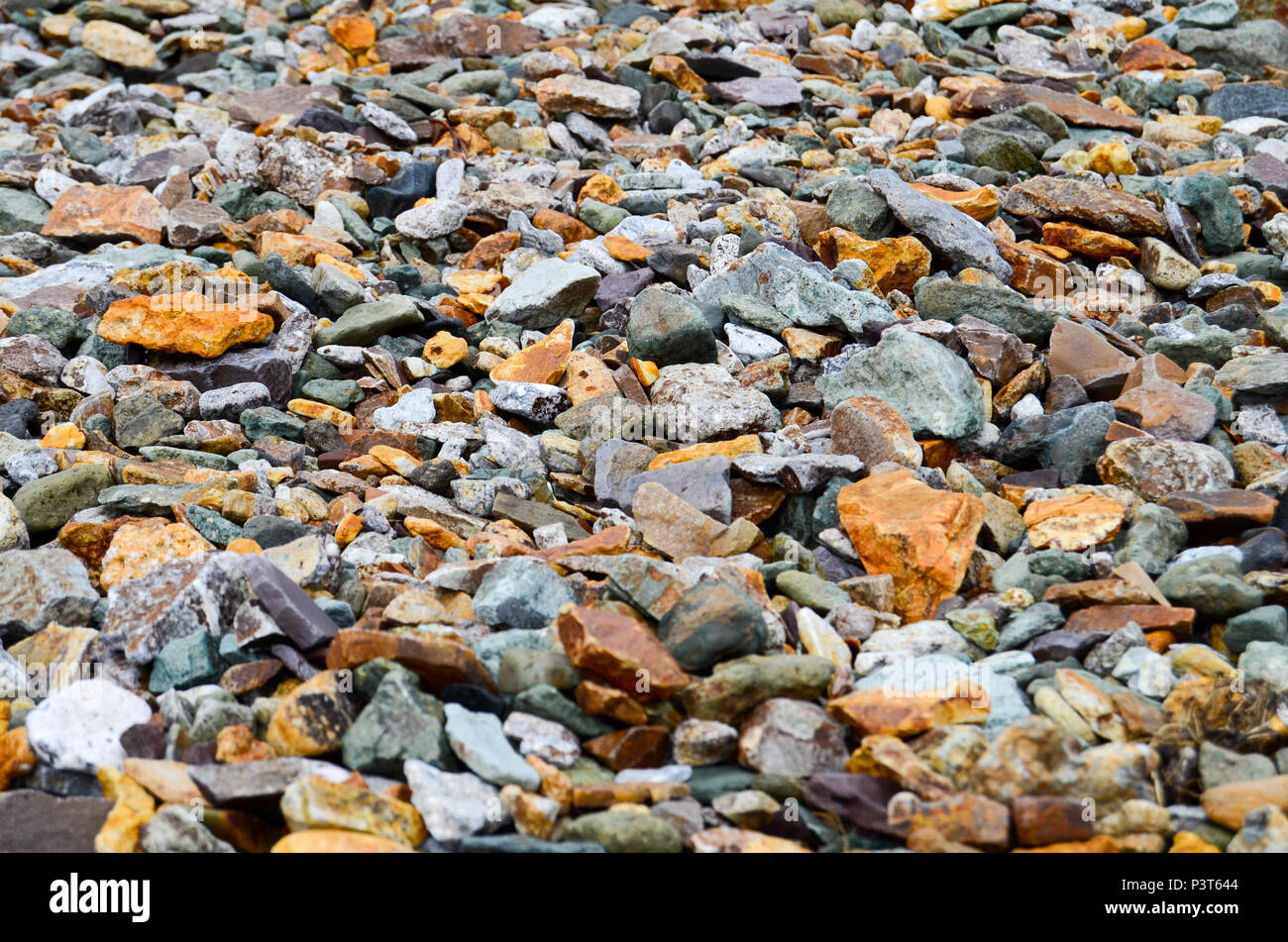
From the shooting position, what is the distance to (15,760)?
323 centimetres

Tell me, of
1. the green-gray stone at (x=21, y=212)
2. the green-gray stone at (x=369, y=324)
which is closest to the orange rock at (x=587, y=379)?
the green-gray stone at (x=369, y=324)

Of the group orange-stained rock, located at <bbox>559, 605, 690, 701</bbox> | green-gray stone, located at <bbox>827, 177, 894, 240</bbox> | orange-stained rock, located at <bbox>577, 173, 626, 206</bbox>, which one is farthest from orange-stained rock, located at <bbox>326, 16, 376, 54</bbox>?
orange-stained rock, located at <bbox>559, 605, 690, 701</bbox>

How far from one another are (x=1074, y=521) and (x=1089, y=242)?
10.5 feet

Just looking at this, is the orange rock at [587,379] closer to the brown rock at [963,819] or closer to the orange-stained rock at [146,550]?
the orange-stained rock at [146,550]

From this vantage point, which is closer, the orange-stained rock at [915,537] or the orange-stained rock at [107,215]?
the orange-stained rock at [915,537]

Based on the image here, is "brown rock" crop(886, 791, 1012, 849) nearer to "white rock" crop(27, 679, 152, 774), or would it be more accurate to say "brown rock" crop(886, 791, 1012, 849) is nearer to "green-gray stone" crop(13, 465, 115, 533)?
"white rock" crop(27, 679, 152, 774)

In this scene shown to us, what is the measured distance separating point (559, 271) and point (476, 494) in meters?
2.05

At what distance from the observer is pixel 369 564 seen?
417 centimetres

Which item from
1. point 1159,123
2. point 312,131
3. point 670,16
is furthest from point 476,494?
Result: point 670,16

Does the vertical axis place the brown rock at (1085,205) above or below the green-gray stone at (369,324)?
above

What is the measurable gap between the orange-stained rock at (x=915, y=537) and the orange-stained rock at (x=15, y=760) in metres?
2.86

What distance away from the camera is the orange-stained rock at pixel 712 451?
15.9 feet

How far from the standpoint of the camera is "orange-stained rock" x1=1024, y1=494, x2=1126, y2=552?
4.13 m

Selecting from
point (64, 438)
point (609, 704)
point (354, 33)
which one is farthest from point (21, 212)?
point (609, 704)
